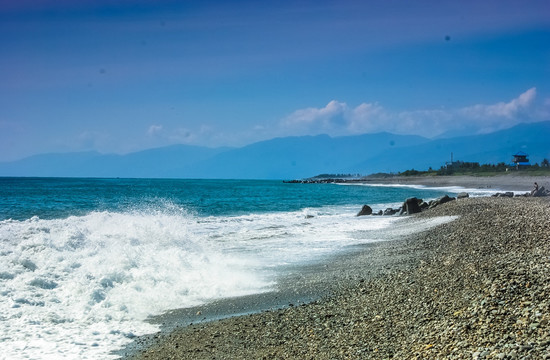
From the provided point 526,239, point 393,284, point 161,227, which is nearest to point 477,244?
point 526,239

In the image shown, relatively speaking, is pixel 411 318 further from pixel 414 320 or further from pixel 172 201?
pixel 172 201

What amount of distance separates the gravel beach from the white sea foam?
1710 mm

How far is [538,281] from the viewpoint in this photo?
29.6 feet

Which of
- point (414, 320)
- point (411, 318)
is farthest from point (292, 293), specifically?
point (414, 320)

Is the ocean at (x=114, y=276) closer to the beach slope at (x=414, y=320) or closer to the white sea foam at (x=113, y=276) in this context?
the white sea foam at (x=113, y=276)

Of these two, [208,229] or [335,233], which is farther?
[208,229]

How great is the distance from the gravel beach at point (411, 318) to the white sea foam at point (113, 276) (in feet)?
5.61

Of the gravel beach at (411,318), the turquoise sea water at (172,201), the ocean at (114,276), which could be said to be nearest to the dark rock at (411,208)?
the ocean at (114,276)

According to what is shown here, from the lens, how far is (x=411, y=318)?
9.23 m

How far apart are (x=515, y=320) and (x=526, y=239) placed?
857 cm

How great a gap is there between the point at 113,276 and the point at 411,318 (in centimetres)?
932

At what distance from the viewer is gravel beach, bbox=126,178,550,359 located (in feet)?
24.3

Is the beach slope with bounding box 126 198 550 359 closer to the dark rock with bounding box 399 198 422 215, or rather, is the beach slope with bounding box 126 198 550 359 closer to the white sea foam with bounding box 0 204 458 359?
the white sea foam with bounding box 0 204 458 359

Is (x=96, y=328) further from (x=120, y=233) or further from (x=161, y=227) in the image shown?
(x=161, y=227)
